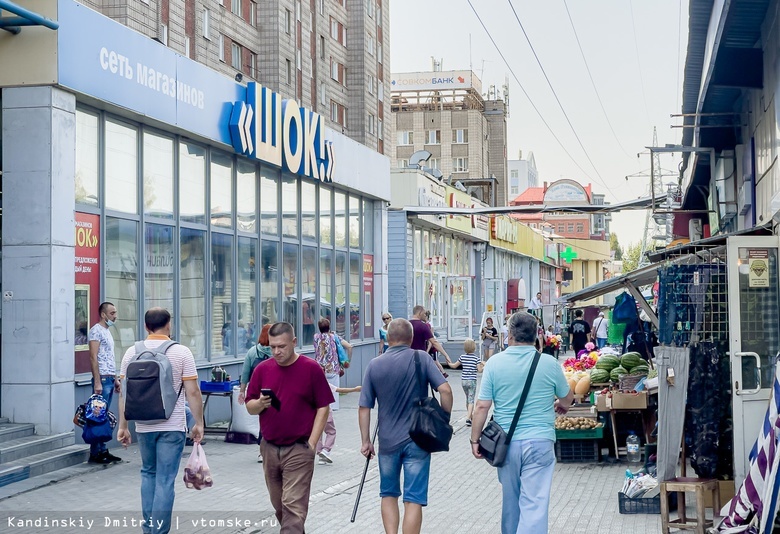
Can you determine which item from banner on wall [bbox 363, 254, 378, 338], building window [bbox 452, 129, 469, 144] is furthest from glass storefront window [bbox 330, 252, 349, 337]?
building window [bbox 452, 129, 469, 144]

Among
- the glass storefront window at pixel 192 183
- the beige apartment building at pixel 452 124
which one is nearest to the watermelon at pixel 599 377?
the glass storefront window at pixel 192 183

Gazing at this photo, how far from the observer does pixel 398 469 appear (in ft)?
24.8

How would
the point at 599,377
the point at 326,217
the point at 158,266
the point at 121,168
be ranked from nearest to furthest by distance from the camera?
the point at 121,168, the point at 599,377, the point at 158,266, the point at 326,217

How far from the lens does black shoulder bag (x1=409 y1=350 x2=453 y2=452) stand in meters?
7.39

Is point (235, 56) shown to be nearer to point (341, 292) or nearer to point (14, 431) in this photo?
point (341, 292)

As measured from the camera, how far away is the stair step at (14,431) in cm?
1178

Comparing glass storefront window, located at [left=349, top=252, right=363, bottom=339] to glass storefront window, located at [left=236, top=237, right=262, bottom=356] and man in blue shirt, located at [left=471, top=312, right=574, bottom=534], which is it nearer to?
glass storefront window, located at [left=236, top=237, right=262, bottom=356]

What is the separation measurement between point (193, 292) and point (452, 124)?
61334mm

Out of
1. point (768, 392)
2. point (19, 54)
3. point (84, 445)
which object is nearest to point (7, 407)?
point (84, 445)

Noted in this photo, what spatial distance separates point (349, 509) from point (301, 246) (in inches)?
481

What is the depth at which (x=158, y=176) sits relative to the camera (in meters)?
15.6

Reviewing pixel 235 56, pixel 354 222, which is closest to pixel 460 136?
pixel 235 56

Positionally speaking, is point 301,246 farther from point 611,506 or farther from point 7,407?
point 611,506

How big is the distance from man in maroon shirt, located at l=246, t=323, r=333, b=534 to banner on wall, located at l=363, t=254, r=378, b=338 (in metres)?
18.8
